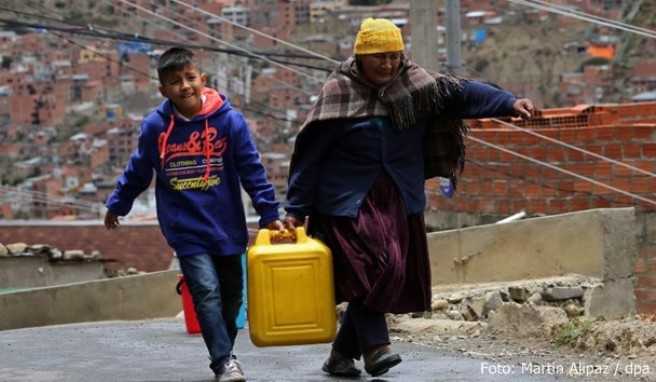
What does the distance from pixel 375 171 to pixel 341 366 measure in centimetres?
95

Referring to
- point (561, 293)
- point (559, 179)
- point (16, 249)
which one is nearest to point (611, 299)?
point (561, 293)

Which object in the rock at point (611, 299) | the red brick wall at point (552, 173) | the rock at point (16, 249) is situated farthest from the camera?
the rock at point (16, 249)

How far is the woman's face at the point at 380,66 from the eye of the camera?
7410 millimetres

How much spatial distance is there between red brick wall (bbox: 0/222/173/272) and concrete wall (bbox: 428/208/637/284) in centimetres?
1511

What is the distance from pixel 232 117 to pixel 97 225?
953 inches

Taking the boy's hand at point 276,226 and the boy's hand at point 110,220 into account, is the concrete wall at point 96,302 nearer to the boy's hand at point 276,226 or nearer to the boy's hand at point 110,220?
the boy's hand at point 110,220

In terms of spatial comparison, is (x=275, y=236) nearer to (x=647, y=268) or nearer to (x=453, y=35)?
(x=647, y=268)

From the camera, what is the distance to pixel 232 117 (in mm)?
7617

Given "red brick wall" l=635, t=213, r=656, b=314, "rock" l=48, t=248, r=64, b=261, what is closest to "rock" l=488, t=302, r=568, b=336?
"red brick wall" l=635, t=213, r=656, b=314

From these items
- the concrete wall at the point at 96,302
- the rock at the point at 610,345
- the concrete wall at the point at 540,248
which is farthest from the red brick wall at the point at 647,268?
the rock at the point at 610,345

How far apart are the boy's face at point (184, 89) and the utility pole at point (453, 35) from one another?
8.99m

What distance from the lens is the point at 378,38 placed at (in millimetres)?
7355

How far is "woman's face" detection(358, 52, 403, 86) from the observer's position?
7410 mm

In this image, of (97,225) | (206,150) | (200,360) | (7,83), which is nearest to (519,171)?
(200,360)
